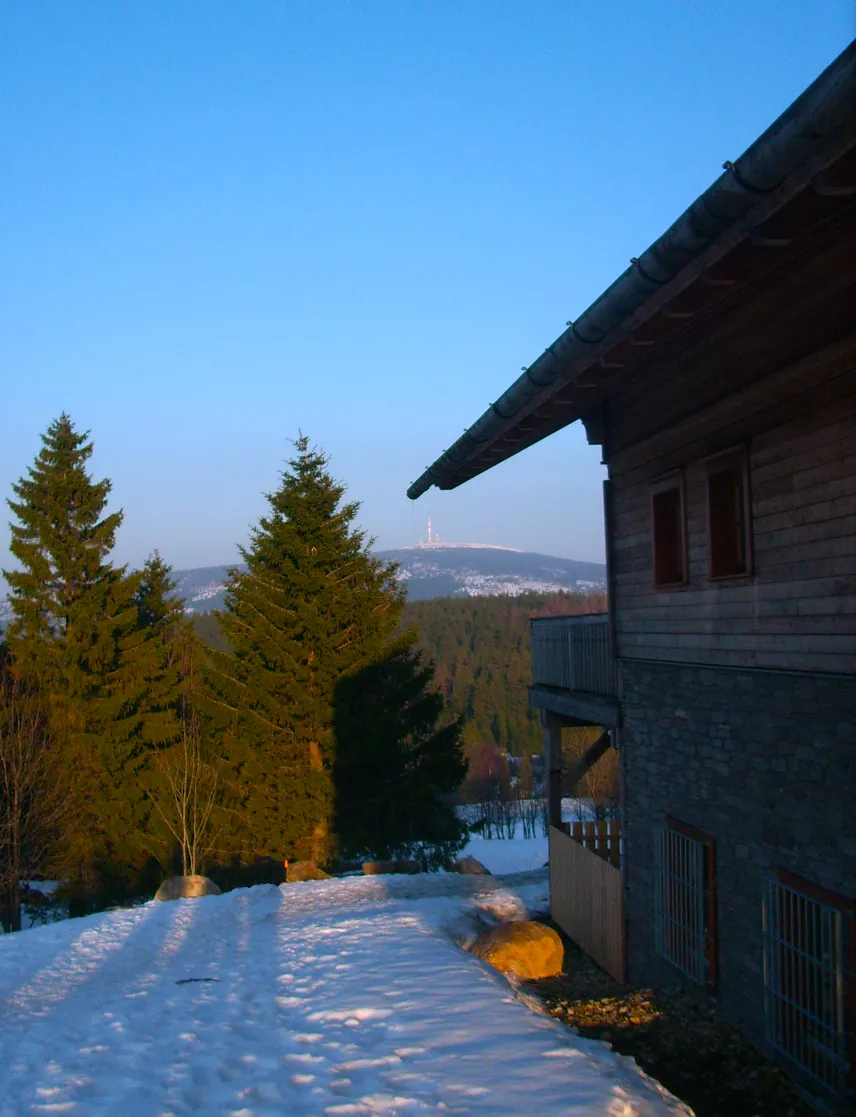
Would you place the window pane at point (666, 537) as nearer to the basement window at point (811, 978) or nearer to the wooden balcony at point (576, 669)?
the wooden balcony at point (576, 669)

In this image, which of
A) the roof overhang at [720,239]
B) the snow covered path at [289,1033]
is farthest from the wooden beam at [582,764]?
the roof overhang at [720,239]

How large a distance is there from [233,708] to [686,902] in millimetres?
17994

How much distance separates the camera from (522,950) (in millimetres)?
10242

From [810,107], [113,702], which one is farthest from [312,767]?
[810,107]

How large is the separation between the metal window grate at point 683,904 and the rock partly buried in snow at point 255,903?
624 cm

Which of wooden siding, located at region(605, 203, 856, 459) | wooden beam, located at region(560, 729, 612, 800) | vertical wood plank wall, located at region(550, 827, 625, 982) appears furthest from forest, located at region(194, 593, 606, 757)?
wooden siding, located at region(605, 203, 856, 459)

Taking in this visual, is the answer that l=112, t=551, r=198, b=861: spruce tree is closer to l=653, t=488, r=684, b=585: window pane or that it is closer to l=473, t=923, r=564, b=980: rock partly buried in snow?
l=473, t=923, r=564, b=980: rock partly buried in snow

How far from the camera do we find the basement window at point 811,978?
621 centimetres

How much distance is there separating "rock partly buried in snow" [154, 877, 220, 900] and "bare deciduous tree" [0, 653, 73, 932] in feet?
19.6

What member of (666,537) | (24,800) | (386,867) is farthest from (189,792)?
(666,537)

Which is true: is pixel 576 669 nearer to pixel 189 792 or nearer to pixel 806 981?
pixel 806 981

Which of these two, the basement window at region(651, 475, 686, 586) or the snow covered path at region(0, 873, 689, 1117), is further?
the basement window at region(651, 475, 686, 586)

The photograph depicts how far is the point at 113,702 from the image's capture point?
25.2 m

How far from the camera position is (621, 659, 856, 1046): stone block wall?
21.3 ft
